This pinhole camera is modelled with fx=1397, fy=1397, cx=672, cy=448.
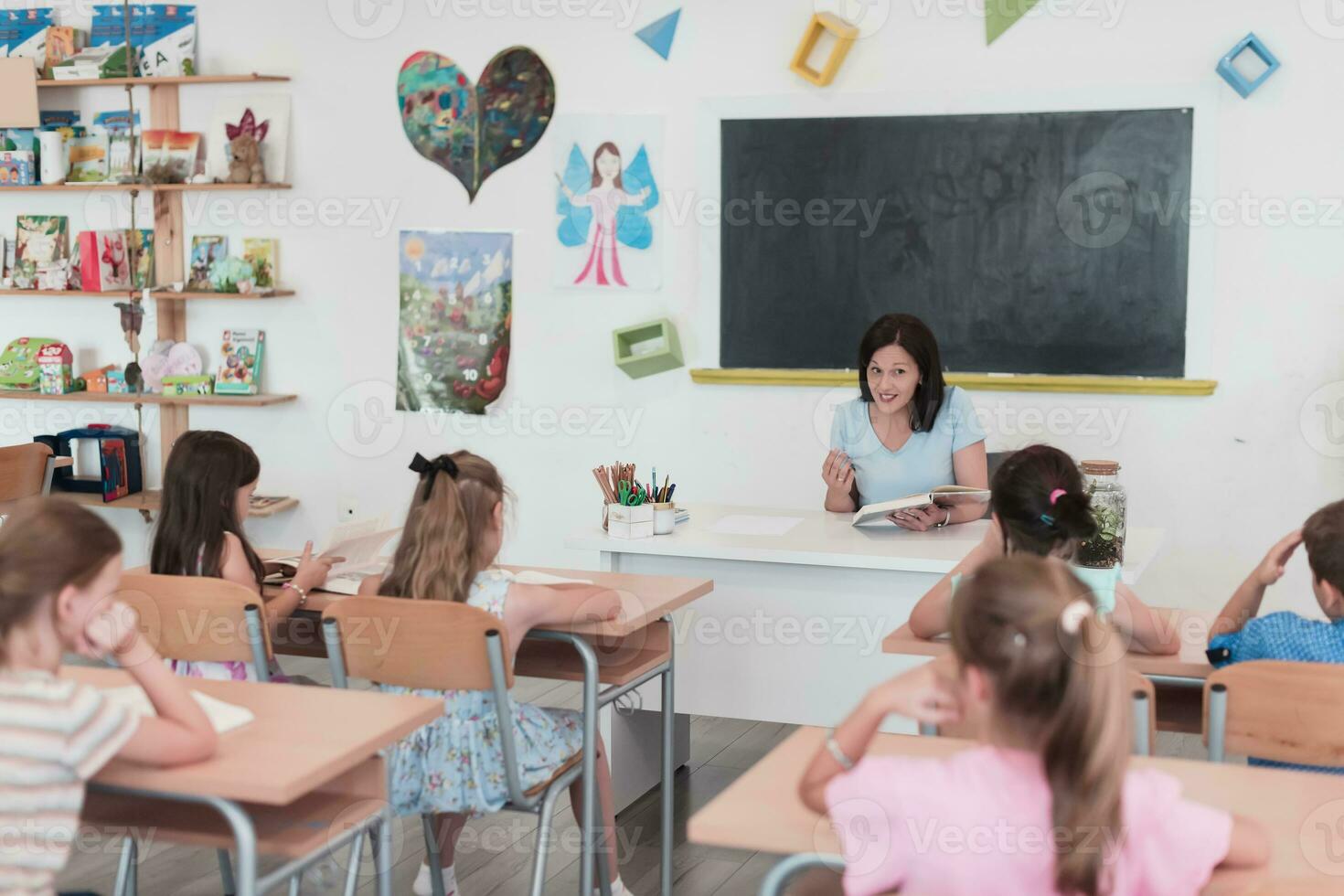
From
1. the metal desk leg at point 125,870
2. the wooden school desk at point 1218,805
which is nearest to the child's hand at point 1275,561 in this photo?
the wooden school desk at point 1218,805

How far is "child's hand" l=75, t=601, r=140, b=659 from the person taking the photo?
5.79 ft

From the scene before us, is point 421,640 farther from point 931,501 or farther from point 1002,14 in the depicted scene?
point 1002,14

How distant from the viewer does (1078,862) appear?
1.44 meters

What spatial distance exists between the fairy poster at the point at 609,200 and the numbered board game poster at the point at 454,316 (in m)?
0.27

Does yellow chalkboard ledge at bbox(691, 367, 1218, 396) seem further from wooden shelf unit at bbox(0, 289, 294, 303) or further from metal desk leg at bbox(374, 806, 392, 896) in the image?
metal desk leg at bbox(374, 806, 392, 896)

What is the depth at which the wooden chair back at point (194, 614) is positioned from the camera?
2.46m

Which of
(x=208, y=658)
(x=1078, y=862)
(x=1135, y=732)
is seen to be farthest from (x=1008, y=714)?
(x=208, y=658)

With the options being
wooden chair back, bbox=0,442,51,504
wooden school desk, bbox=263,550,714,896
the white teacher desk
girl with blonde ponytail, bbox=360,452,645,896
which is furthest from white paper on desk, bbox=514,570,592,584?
wooden chair back, bbox=0,442,51,504

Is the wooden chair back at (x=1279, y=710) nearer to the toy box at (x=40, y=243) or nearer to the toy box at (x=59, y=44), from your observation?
the toy box at (x=40, y=243)

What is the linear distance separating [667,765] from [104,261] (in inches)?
144

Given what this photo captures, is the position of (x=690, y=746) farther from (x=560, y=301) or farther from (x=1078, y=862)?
(x=1078, y=862)

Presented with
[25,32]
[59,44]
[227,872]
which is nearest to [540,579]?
[227,872]

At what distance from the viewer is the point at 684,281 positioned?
4895mm

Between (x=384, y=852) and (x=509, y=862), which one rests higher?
(x=384, y=852)
